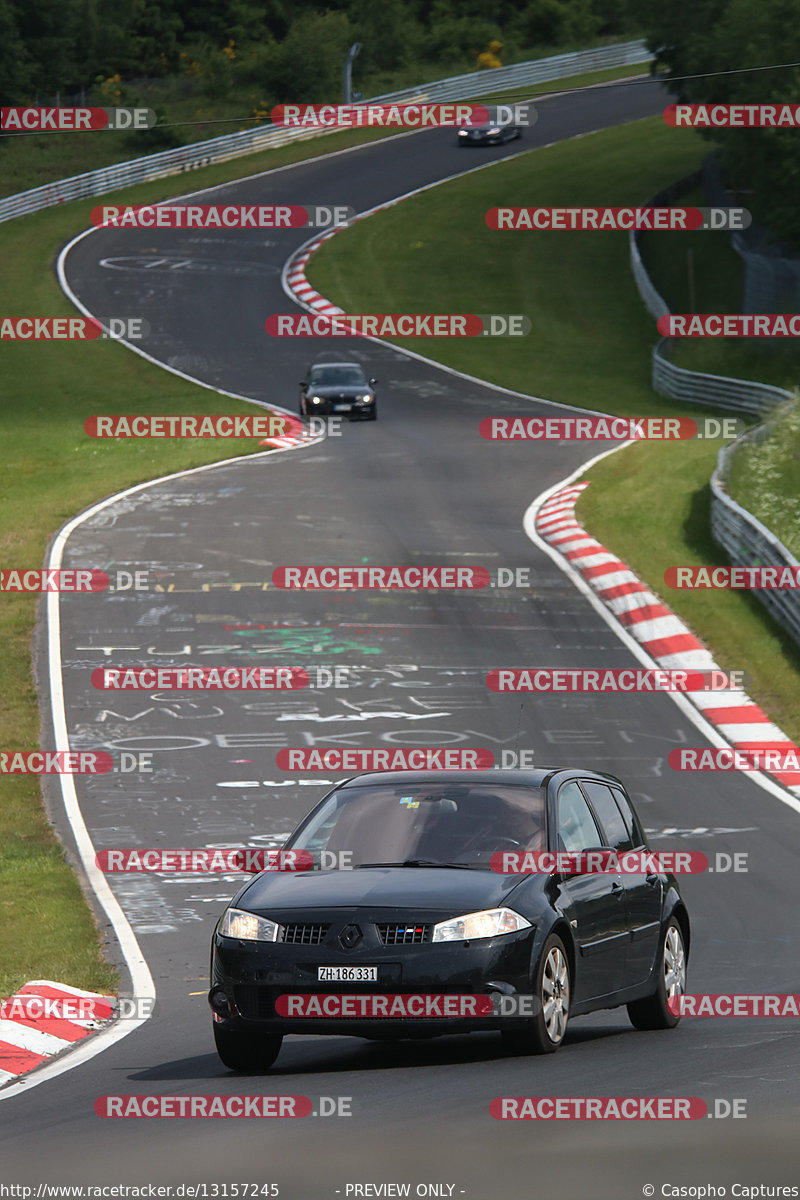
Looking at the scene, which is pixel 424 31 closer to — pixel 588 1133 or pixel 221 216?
pixel 221 216

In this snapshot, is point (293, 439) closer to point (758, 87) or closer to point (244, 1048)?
point (758, 87)

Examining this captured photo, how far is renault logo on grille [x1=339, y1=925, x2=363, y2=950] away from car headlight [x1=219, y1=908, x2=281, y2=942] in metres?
0.35

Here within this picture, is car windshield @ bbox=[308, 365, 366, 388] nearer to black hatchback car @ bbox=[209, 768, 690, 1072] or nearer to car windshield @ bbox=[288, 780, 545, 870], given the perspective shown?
black hatchback car @ bbox=[209, 768, 690, 1072]

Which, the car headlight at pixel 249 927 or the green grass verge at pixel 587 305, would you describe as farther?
the green grass verge at pixel 587 305

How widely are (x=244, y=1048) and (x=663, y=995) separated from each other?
2640 mm

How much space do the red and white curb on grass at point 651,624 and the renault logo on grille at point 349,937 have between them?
994cm

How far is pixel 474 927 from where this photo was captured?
8859mm

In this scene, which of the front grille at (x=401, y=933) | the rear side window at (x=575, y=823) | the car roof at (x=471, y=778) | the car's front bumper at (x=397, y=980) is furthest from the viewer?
the car roof at (x=471, y=778)

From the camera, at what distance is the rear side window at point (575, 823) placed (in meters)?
9.96

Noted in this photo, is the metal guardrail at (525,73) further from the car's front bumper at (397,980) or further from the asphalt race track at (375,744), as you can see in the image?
the car's front bumper at (397,980)

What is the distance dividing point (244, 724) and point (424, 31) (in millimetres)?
90863

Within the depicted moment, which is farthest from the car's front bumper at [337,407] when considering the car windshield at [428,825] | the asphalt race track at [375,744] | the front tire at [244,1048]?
the front tire at [244,1048]

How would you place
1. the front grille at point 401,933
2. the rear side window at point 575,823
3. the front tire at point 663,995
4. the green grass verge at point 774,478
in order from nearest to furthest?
the front grille at point 401,933 < the rear side window at point 575,823 < the front tire at point 663,995 < the green grass verge at point 774,478

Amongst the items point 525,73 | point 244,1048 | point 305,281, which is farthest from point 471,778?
point 525,73
